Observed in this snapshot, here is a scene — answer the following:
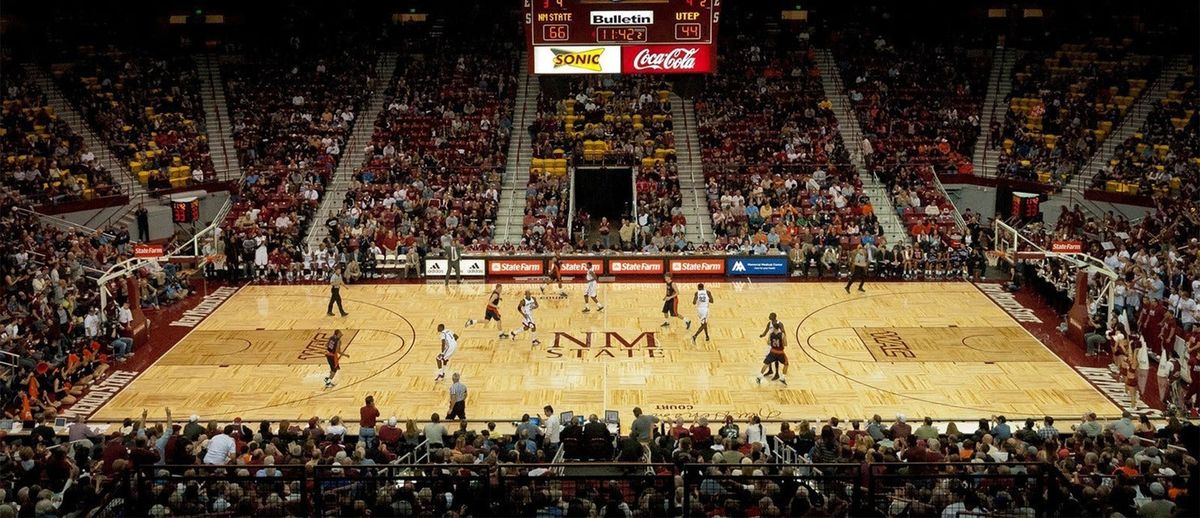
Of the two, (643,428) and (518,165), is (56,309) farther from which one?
(518,165)

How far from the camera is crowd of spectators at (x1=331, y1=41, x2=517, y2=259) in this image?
1380 inches

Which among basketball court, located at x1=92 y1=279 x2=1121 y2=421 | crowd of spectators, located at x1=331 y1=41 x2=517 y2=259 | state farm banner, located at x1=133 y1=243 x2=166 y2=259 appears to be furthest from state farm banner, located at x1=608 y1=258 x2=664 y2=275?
state farm banner, located at x1=133 y1=243 x2=166 y2=259

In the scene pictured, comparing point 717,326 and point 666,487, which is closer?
point 666,487

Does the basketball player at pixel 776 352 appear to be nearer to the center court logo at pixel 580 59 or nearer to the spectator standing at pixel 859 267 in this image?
the spectator standing at pixel 859 267

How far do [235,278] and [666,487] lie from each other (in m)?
23.5

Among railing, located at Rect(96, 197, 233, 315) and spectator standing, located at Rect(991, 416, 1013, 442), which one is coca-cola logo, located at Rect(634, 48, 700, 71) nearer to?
railing, located at Rect(96, 197, 233, 315)

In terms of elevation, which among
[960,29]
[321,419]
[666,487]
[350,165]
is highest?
[960,29]

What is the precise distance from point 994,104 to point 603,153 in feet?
52.7

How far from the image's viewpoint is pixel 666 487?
42.3ft

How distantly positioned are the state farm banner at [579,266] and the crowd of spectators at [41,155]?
1586 cm

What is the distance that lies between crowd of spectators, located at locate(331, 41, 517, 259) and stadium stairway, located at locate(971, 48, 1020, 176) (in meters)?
17.6

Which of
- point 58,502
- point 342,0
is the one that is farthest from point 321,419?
point 342,0

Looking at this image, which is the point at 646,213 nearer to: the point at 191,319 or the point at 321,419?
the point at 191,319

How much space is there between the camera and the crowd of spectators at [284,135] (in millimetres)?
34656
